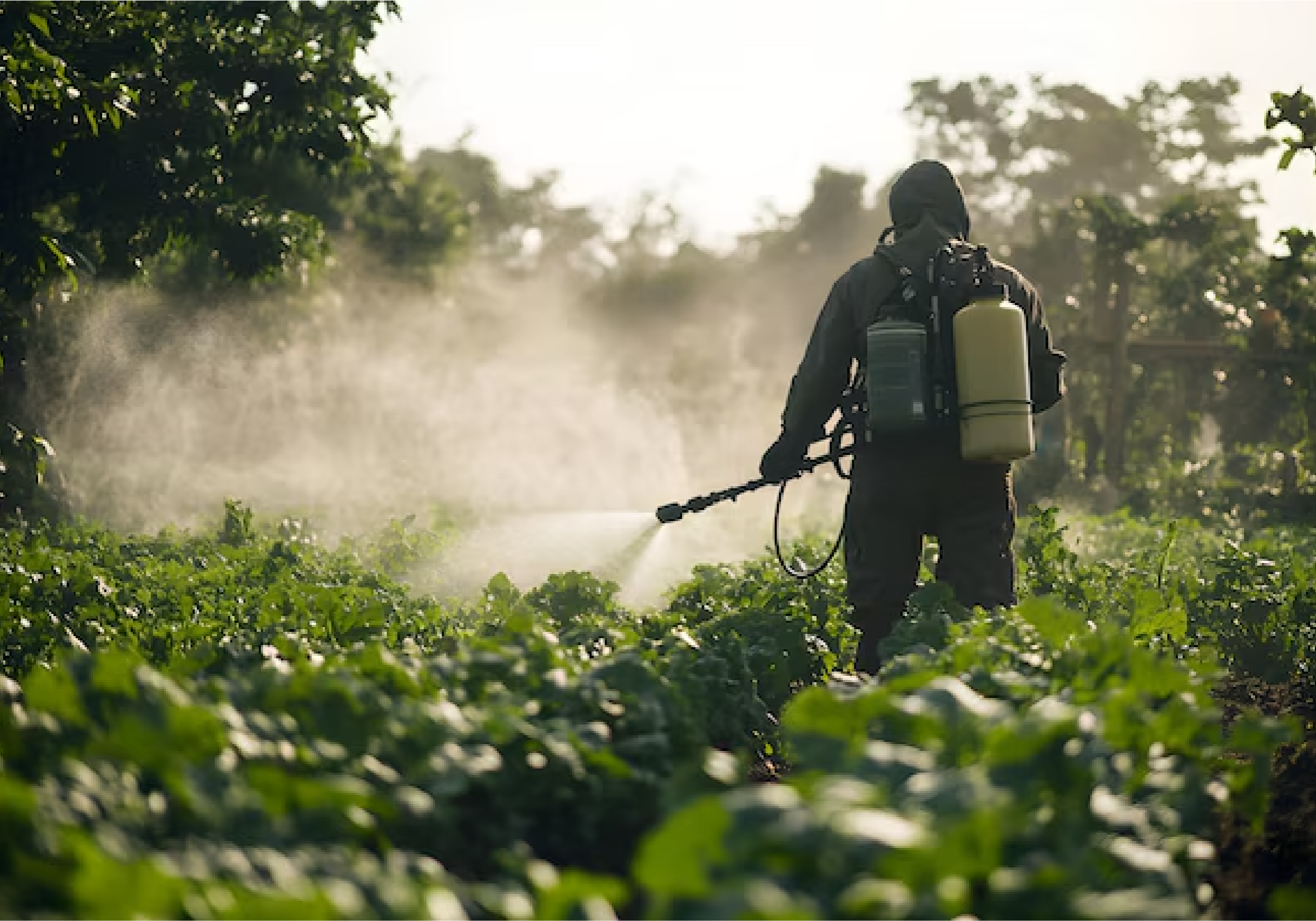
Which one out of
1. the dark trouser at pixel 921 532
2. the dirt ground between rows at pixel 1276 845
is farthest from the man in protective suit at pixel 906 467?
the dirt ground between rows at pixel 1276 845

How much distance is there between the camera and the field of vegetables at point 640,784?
5.59 ft

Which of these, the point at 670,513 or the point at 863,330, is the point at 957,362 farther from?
the point at 670,513

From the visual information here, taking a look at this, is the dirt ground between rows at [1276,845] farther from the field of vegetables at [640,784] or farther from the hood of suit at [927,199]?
the hood of suit at [927,199]

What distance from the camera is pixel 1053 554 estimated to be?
7125 mm

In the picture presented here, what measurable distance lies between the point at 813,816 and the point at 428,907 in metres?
0.46

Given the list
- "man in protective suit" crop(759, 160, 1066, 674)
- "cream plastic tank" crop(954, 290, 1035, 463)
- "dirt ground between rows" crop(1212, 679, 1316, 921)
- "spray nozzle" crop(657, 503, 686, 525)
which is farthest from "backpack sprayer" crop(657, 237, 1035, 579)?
"dirt ground between rows" crop(1212, 679, 1316, 921)

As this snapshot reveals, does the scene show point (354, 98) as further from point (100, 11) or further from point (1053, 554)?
point (1053, 554)

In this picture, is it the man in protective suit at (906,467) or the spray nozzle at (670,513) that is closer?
the man in protective suit at (906,467)

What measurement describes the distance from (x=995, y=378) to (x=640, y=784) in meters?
2.66

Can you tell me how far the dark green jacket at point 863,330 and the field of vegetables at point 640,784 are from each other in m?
1.22

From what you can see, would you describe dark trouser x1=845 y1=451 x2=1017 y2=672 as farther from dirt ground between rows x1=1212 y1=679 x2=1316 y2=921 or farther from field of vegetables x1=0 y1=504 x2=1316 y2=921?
dirt ground between rows x1=1212 y1=679 x2=1316 y2=921

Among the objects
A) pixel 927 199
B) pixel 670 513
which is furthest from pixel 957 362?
pixel 670 513

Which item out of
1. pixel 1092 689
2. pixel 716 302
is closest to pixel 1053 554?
pixel 1092 689

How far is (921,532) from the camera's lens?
549cm
